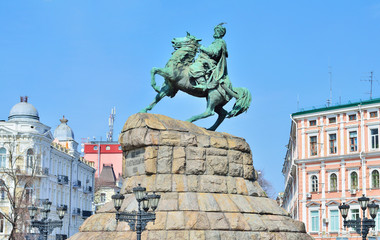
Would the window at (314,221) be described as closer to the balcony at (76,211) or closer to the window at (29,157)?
the window at (29,157)

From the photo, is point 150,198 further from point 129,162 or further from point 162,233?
point 129,162

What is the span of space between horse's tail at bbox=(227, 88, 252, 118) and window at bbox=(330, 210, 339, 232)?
29761 mm

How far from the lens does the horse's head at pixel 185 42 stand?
2072cm

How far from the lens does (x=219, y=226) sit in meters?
17.4

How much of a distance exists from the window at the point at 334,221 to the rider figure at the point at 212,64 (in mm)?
30456

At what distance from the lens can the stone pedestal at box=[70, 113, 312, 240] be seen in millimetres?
17312

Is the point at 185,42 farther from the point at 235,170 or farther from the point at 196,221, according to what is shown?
the point at 196,221

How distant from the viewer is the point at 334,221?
4912 centimetres

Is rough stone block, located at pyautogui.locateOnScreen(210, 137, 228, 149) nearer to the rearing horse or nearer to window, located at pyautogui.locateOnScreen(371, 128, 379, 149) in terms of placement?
the rearing horse

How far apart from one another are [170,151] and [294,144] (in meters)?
40.3

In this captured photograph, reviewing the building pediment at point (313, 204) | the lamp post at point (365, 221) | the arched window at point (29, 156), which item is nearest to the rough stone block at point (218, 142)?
the lamp post at point (365, 221)

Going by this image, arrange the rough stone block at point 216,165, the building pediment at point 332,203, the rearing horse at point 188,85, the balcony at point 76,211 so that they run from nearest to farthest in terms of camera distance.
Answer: the rough stone block at point 216,165 < the rearing horse at point 188,85 < the building pediment at point 332,203 < the balcony at point 76,211

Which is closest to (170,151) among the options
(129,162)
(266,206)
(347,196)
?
(129,162)

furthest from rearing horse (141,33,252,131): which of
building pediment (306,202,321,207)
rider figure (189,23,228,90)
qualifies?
building pediment (306,202,321,207)
